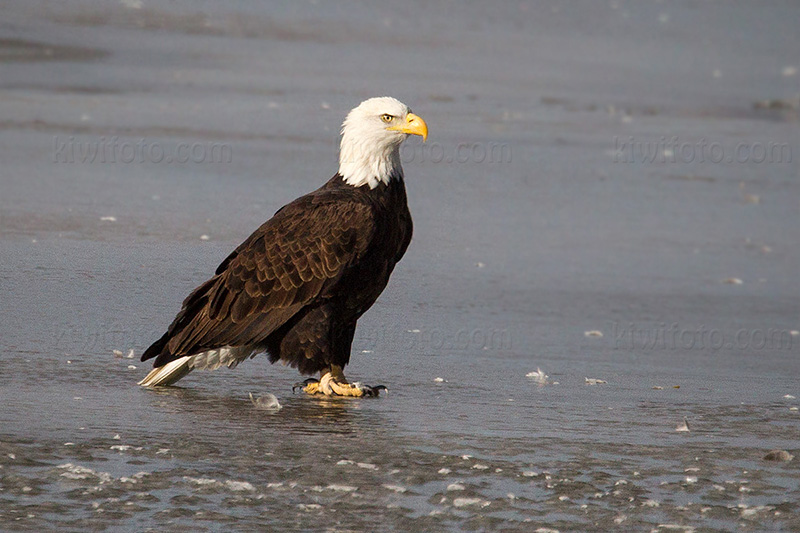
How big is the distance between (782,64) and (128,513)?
17934mm

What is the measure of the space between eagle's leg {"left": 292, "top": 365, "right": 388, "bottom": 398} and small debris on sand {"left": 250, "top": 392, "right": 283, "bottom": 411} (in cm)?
44

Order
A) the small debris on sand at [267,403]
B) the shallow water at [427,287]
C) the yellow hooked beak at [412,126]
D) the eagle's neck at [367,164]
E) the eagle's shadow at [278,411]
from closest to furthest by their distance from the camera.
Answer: the shallow water at [427,287], the eagle's shadow at [278,411], the small debris on sand at [267,403], the eagle's neck at [367,164], the yellow hooked beak at [412,126]

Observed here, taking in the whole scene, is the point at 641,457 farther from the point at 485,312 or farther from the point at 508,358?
the point at 485,312

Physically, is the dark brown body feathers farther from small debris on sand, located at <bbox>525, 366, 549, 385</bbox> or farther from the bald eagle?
small debris on sand, located at <bbox>525, 366, 549, 385</bbox>

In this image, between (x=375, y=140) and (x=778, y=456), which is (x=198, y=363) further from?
(x=778, y=456)

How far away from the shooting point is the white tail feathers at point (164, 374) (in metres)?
6.44

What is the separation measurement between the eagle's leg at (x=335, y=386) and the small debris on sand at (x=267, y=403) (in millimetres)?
439

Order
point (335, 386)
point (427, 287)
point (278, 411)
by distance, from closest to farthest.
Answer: point (278, 411) < point (335, 386) < point (427, 287)

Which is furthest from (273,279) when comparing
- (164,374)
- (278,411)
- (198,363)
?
(278,411)

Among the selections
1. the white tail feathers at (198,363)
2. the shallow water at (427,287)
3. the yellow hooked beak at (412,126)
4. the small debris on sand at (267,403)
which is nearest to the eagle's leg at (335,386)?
the shallow water at (427,287)

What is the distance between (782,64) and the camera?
2081cm

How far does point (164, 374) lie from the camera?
6.45 m

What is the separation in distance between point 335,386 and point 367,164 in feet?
3.48

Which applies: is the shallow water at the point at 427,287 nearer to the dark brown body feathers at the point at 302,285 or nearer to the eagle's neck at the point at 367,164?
the dark brown body feathers at the point at 302,285
